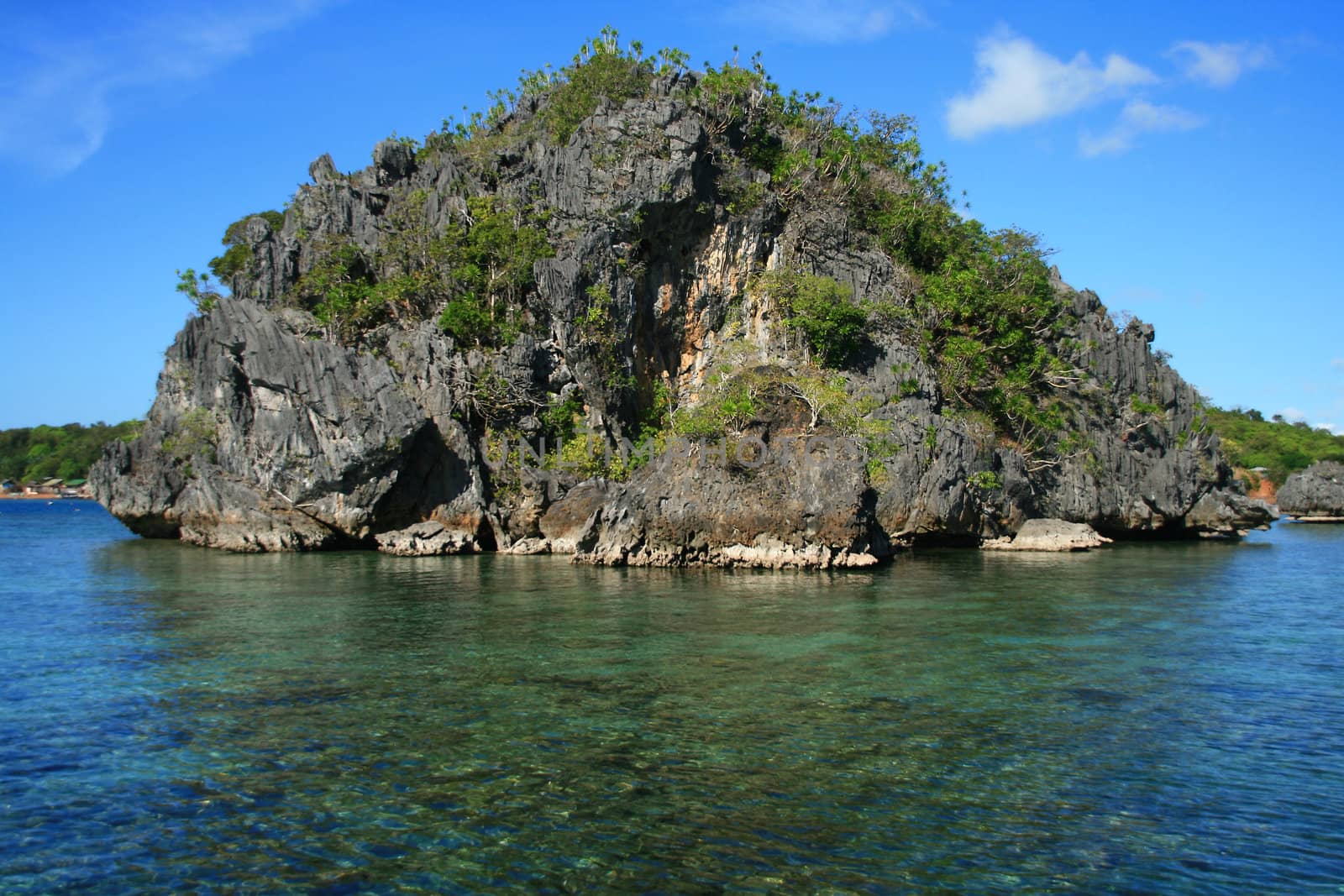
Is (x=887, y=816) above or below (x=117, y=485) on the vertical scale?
below

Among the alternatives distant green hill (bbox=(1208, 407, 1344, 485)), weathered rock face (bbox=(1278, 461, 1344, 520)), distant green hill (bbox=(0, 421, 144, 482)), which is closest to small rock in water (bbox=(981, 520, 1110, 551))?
weathered rock face (bbox=(1278, 461, 1344, 520))

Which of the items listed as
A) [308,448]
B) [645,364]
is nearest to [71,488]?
[308,448]

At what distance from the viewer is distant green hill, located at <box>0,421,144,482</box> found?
354 feet

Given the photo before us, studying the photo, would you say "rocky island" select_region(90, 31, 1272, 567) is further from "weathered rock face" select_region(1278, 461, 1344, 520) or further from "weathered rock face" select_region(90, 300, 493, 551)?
"weathered rock face" select_region(1278, 461, 1344, 520)

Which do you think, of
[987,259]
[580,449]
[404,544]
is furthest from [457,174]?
[987,259]

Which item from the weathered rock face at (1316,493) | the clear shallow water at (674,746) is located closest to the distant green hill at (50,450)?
the clear shallow water at (674,746)

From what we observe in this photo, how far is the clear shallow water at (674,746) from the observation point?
8.06 metres

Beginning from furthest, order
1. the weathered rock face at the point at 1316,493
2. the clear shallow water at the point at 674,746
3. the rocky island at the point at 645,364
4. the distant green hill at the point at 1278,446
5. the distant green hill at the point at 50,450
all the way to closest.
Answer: the distant green hill at the point at 50,450, the distant green hill at the point at 1278,446, the weathered rock face at the point at 1316,493, the rocky island at the point at 645,364, the clear shallow water at the point at 674,746

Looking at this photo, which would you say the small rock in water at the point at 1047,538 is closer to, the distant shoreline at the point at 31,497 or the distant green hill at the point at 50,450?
the distant green hill at the point at 50,450

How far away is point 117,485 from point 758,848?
147ft

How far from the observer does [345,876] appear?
7801 millimetres

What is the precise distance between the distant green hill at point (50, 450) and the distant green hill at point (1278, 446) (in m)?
119

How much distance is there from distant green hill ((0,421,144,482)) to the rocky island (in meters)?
76.1

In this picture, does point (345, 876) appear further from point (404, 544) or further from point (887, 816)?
point (404, 544)
